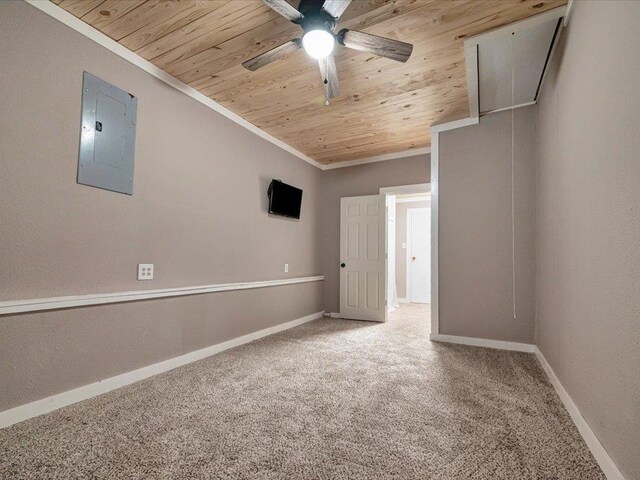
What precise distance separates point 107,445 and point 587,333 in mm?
2510

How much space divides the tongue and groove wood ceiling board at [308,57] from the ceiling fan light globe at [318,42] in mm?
289

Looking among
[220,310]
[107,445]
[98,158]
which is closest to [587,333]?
[107,445]

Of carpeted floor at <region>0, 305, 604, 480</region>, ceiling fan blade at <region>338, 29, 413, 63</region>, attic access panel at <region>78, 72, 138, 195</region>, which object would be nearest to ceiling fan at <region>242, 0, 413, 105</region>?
ceiling fan blade at <region>338, 29, 413, 63</region>

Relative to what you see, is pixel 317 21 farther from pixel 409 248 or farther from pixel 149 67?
pixel 409 248

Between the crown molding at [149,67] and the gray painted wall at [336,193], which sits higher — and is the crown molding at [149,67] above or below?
above

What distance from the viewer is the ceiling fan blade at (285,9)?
162 centimetres

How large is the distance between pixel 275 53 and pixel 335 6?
0.51 meters

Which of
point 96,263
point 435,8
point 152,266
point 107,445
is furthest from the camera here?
point 152,266

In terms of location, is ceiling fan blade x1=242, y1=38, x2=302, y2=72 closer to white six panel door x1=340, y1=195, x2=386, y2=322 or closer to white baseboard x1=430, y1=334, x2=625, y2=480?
white baseboard x1=430, y1=334, x2=625, y2=480

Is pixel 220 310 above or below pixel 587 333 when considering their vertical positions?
below

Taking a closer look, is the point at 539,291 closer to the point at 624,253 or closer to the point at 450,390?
the point at 450,390

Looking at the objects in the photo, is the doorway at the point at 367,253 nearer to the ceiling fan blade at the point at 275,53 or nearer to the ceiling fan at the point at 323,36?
the ceiling fan at the point at 323,36

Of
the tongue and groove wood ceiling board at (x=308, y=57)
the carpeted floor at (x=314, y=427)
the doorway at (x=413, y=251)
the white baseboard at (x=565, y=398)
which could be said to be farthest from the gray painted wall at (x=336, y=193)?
the carpeted floor at (x=314, y=427)

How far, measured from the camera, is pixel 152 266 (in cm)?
245
